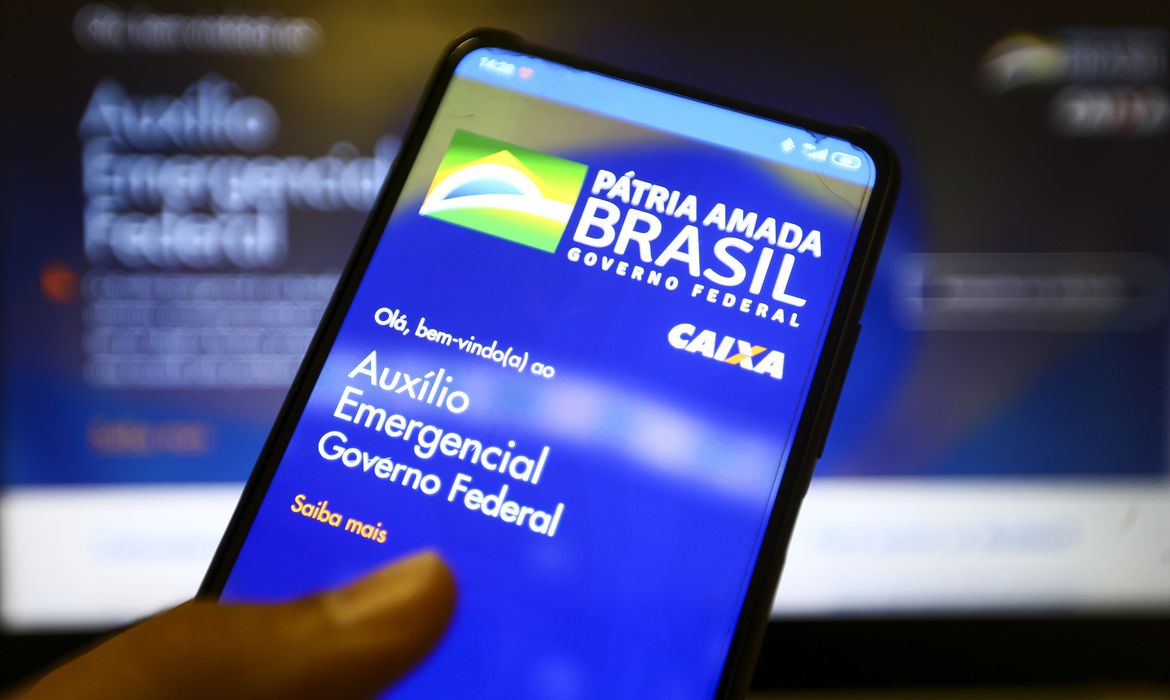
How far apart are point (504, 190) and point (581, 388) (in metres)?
0.08

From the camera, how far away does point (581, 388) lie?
0.34 metres

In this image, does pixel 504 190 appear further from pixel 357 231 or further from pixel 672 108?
pixel 357 231

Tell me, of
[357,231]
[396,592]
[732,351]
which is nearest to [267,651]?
[396,592]

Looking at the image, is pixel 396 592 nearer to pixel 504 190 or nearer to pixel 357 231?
pixel 504 190

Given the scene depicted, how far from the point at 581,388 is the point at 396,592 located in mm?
93

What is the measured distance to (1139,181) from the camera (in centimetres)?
64

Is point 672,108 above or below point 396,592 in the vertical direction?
above

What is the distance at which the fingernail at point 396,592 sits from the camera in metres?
0.30

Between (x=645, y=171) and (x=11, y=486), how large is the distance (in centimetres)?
51

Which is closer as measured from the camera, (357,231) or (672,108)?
(672,108)

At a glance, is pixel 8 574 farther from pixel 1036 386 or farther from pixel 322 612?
pixel 1036 386

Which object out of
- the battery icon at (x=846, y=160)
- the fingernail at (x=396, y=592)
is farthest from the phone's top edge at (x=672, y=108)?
the fingernail at (x=396, y=592)

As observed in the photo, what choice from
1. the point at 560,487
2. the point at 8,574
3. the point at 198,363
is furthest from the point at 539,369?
the point at 8,574

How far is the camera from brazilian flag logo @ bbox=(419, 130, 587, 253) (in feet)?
1.18
